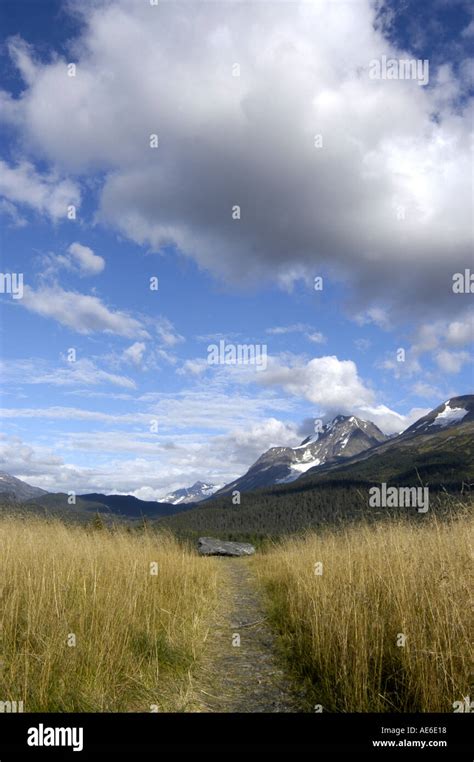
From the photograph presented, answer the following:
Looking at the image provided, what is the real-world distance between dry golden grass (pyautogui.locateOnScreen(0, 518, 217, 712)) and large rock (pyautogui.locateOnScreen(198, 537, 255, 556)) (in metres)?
20.8

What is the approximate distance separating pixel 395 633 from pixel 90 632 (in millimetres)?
3515

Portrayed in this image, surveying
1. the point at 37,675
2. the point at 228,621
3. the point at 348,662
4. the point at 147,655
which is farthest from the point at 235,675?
the point at 228,621

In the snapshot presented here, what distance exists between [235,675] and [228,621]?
3260 mm

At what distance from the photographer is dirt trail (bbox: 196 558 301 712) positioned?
5.01 m

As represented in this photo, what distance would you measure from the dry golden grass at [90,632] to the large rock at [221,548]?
68.2 feet

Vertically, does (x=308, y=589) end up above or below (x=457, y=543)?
below

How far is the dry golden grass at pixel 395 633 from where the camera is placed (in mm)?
4297

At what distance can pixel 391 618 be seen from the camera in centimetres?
531
